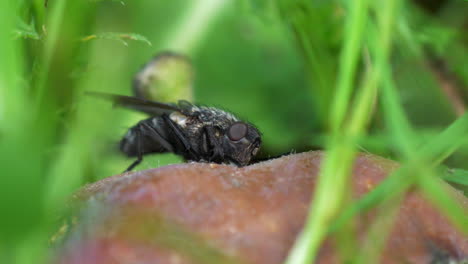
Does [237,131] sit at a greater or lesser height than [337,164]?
lesser

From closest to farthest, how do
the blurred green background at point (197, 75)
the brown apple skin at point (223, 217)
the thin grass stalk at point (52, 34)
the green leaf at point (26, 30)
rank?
the blurred green background at point (197, 75) < the brown apple skin at point (223, 217) < the thin grass stalk at point (52, 34) < the green leaf at point (26, 30)

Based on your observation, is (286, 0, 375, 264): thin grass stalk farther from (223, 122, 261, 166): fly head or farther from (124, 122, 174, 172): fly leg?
(124, 122, 174, 172): fly leg

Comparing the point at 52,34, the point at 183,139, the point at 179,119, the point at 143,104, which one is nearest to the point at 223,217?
the point at 52,34

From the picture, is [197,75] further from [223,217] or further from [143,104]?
[223,217]

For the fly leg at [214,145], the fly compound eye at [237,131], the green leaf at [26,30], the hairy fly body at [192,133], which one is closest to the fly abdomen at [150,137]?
the hairy fly body at [192,133]

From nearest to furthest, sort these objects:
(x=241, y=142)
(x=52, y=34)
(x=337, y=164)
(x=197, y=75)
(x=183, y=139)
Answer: (x=337, y=164) < (x=52, y=34) < (x=241, y=142) < (x=183, y=139) < (x=197, y=75)

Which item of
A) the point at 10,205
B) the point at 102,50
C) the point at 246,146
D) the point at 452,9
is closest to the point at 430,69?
the point at 452,9

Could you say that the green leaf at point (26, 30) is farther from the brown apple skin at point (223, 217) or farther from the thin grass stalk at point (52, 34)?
the brown apple skin at point (223, 217)
